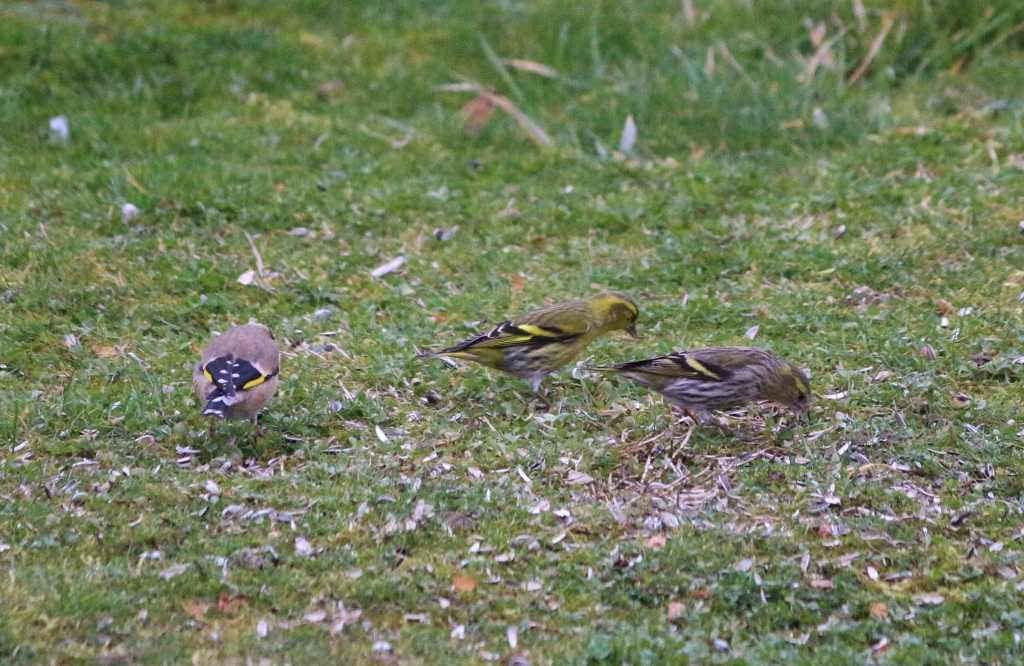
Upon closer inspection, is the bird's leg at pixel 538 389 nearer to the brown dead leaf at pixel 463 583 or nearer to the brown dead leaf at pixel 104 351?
the brown dead leaf at pixel 463 583

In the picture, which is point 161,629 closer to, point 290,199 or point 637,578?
point 637,578

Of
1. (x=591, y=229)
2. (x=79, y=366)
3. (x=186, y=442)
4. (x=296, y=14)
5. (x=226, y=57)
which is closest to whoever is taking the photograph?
(x=186, y=442)

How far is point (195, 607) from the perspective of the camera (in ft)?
15.1

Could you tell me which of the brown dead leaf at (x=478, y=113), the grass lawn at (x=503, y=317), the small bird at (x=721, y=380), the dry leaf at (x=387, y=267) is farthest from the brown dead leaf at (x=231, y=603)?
the brown dead leaf at (x=478, y=113)

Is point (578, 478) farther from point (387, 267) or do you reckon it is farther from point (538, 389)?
point (387, 267)

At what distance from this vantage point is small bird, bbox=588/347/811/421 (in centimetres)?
637

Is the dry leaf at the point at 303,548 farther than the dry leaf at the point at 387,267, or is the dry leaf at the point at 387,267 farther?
the dry leaf at the point at 387,267

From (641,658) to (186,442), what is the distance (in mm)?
2710

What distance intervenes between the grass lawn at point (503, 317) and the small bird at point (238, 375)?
16cm

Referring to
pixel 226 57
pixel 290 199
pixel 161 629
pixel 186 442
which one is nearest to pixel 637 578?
pixel 161 629

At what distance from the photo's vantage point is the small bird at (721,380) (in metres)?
6.37

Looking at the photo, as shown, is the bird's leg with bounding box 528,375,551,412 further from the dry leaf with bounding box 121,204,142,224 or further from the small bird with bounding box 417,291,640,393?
the dry leaf with bounding box 121,204,142,224

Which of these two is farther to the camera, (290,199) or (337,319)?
(290,199)

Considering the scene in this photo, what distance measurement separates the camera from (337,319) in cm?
791
